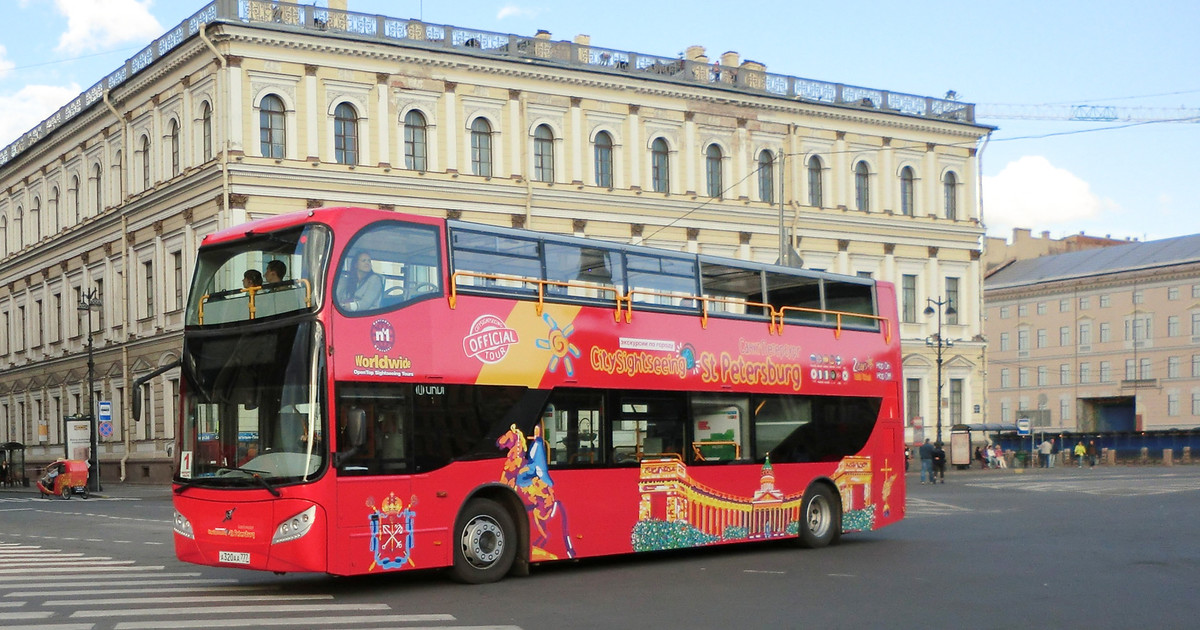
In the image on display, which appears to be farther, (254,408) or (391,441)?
(391,441)

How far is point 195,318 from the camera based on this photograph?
47.8 feet

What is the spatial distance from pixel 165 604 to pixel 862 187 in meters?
47.7

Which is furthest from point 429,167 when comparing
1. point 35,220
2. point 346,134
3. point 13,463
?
point 13,463

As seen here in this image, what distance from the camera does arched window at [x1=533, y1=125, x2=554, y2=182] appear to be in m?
49.8

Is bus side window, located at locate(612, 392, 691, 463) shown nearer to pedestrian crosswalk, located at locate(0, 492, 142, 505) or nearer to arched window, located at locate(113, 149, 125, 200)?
pedestrian crosswalk, located at locate(0, 492, 142, 505)

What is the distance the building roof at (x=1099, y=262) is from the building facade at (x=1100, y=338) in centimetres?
8

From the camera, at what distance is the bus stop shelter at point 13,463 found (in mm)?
55719

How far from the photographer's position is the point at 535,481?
1544cm

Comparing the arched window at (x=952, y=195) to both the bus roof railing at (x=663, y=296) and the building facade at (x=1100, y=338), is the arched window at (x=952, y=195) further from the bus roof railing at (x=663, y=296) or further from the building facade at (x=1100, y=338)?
the bus roof railing at (x=663, y=296)

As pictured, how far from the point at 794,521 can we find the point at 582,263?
17.1 ft

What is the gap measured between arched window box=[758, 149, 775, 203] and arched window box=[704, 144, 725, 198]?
72.6 inches

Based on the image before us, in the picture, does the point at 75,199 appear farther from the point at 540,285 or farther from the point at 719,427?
the point at 540,285

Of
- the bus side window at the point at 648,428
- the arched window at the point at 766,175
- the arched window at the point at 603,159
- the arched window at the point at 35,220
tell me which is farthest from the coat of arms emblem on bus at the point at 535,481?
the arched window at the point at 35,220

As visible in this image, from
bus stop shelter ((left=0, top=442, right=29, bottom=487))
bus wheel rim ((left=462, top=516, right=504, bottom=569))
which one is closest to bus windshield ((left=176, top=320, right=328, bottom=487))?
bus wheel rim ((left=462, top=516, right=504, bottom=569))
